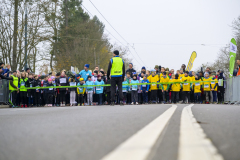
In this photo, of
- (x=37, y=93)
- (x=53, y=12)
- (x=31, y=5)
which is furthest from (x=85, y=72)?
(x=53, y=12)

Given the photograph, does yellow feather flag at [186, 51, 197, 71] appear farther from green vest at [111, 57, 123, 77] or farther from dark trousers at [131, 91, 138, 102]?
green vest at [111, 57, 123, 77]

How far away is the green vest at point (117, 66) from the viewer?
45.0 ft

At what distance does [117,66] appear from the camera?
13.8 meters

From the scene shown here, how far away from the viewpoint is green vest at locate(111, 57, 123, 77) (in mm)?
13727

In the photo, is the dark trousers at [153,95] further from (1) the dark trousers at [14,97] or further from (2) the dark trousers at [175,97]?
(1) the dark trousers at [14,97]

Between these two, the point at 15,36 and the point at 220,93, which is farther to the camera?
the point at 15,36

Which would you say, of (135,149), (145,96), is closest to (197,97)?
(145,96)

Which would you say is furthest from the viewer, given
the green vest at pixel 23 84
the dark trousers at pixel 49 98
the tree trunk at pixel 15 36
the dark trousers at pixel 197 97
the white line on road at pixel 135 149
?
the tree trunk at pixel 15 36

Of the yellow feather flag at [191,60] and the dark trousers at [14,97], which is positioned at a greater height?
the yellow feather flag at [191,60]

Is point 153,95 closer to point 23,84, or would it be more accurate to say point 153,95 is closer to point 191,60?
point 191,60

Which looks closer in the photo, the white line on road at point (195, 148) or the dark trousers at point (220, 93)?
the white line on road at point (195, 148)

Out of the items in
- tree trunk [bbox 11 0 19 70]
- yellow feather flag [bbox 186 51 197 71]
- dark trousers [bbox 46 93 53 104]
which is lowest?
dark trousers [bbox 46 93 53 104]

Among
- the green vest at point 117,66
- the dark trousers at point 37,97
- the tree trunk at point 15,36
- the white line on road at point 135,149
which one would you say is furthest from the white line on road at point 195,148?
the tree trunk at point 15,36

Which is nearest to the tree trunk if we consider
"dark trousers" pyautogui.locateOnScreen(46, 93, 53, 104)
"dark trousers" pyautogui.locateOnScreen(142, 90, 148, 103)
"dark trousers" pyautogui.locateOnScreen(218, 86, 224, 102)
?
"dark trousers" pyautogui.locateOnScreen(46, 93, 53, 104)
